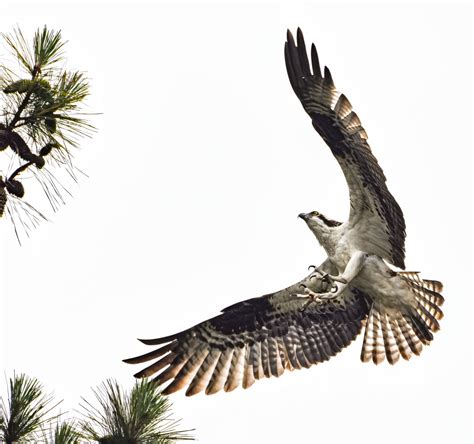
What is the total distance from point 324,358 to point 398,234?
6.54 ft

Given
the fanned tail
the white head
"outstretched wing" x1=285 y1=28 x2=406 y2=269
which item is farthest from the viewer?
the fanned tail

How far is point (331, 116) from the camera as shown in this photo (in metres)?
12.0

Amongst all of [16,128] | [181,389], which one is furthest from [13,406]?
[181,389]

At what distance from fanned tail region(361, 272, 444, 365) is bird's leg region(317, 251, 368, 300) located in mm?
900

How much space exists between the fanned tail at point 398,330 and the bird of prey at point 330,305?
0.01m

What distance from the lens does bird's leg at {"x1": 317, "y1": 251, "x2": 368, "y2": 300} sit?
39.2 feet

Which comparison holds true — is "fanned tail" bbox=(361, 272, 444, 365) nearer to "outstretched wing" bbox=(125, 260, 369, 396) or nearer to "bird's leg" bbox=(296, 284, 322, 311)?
"outstretched wing" bbox=(125, 260, 369, 396)

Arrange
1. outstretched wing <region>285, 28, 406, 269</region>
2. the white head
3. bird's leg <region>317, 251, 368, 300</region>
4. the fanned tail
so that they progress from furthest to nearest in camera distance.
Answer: the fanned tail
the white head
bird's leg <region>317, 251, 368, 300</region>
outstretched wing <region>285, 28, 406, 269</region>

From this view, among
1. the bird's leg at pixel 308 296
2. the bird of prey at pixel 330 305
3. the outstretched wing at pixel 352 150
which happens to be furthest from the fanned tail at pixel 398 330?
Answer: the outstretched wing at pixel 352 150

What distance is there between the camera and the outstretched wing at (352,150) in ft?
38.8

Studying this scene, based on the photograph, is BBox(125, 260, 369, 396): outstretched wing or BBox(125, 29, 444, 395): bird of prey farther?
BBox(125, 260, 369, 396): outstretched wing

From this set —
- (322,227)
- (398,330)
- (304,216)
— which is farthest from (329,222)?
(398,330)

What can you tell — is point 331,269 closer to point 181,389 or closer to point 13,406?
point 181,389

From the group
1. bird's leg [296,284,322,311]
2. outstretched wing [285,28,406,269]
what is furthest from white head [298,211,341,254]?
bird's leg [296,284,322,311]
